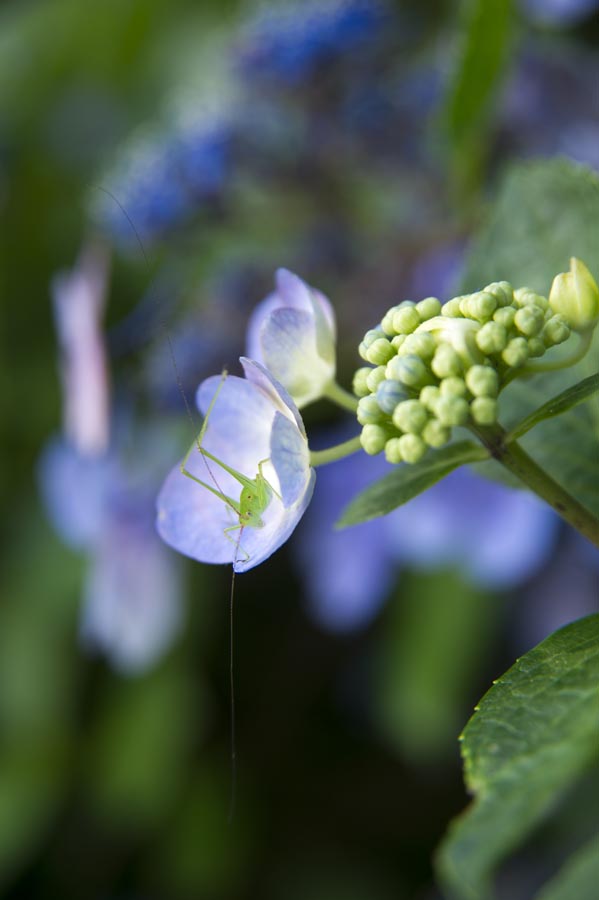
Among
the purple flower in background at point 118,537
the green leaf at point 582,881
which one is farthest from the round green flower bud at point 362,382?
the purple flower in background at point 118,537

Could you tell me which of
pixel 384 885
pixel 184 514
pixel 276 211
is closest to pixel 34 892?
pixel 384 885

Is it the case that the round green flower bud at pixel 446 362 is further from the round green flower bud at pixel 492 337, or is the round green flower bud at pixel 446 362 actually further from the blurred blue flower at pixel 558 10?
the blurred blue flower at pixel 558 10

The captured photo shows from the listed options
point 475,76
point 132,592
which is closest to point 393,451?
point 475,76

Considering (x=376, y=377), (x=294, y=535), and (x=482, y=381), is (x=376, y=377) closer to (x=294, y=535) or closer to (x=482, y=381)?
(x=482, y=381)

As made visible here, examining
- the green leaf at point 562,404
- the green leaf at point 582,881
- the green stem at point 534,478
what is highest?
the green leaf at point 562,404

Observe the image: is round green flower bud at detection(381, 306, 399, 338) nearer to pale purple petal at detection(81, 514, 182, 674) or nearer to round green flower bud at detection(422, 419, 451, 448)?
round green flower bud at detection(422, 419, 451, 448)

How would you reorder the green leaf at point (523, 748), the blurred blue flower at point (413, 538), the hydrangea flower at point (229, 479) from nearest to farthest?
the green leaf at point (523, 748)
the hydrangea flower at point (229, 479)
the blurred blue flower at point (413, 538)
